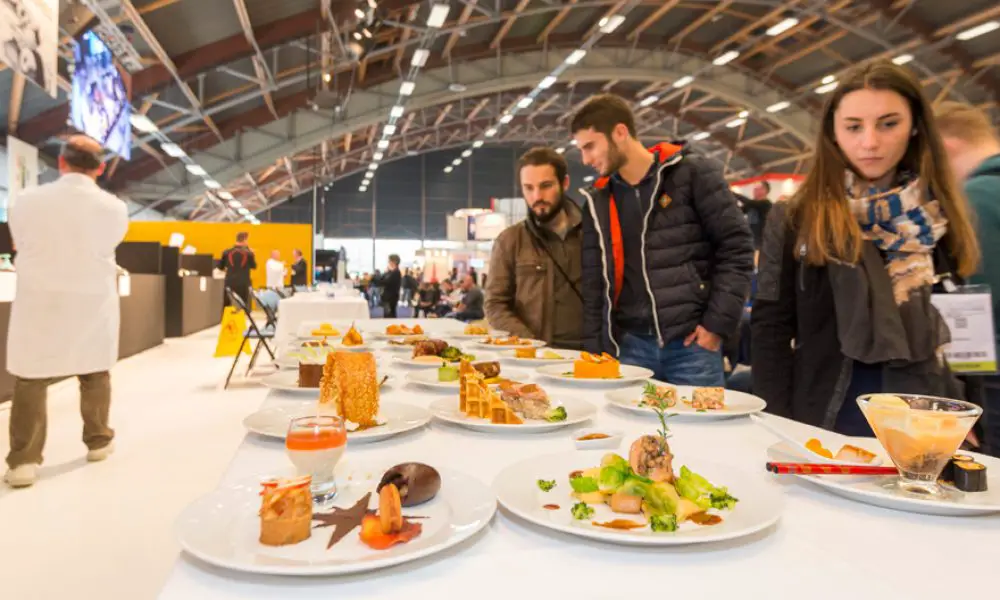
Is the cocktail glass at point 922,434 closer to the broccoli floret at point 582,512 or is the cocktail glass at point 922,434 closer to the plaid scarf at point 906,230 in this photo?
the broccoli floret at point 582,512

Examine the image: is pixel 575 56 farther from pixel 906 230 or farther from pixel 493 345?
pixel 906 230

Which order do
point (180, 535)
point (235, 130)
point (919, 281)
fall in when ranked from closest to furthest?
point (180, 535) < point (919, 281) < point (235, 130)

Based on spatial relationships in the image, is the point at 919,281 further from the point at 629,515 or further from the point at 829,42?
the point at 829,42

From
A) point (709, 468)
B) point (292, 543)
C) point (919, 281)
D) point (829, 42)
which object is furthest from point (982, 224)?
point (829, 42)

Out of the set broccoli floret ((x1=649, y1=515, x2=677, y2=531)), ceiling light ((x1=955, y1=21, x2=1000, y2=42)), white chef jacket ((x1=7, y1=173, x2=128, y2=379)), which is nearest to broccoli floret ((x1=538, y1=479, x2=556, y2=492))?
broccoli floret ((x1=649, y1=515, x2=677, y2=531))

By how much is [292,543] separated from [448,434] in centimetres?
55

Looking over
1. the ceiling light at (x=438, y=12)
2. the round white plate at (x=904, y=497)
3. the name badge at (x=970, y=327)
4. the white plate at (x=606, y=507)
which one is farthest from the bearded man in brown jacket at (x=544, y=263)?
the ceiling light at (x=438, y=12)

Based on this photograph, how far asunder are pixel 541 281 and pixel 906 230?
5.67ft

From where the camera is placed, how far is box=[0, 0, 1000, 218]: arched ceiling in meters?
10.5

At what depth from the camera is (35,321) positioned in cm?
323

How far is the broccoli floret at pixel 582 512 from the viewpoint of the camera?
2.43 feet

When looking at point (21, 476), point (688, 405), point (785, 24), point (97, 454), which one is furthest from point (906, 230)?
point (785, 24)

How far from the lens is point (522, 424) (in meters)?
1.20

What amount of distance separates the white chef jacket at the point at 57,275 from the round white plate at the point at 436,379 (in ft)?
7.59
